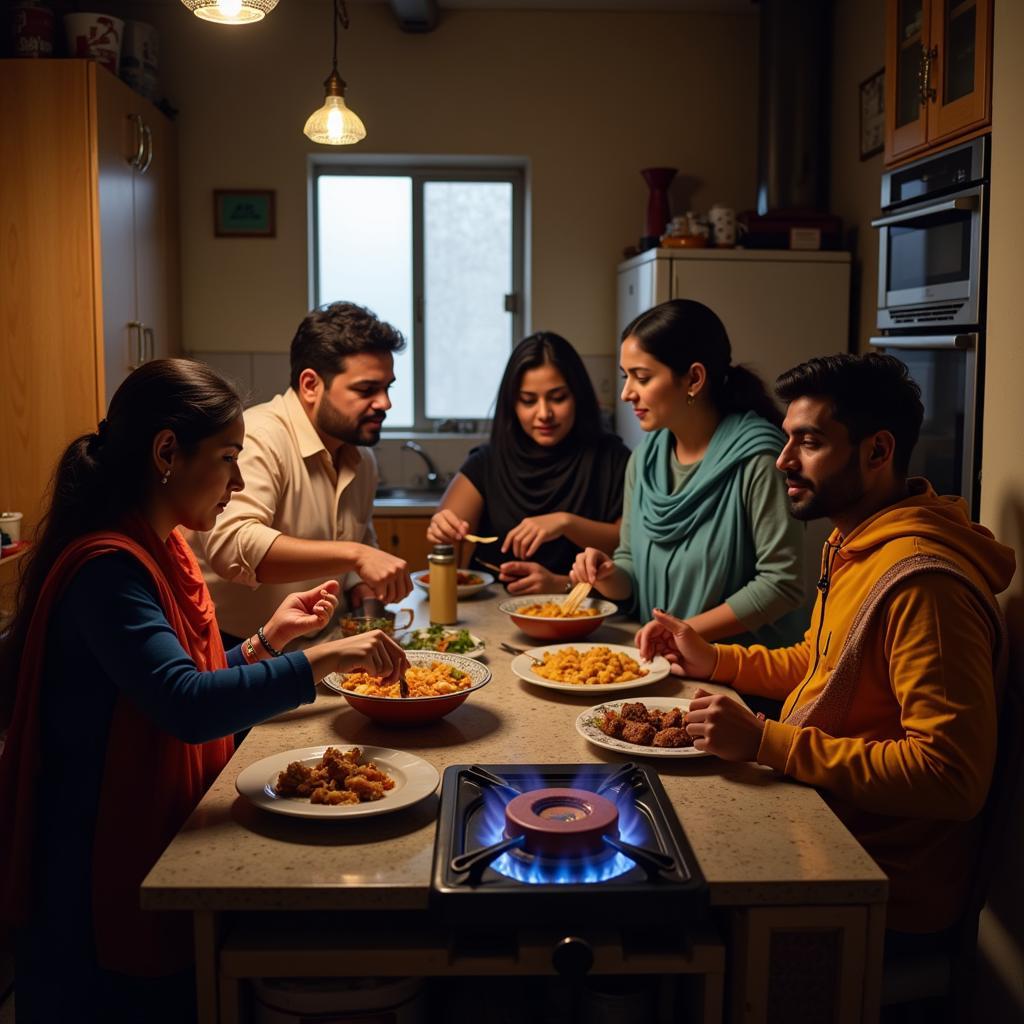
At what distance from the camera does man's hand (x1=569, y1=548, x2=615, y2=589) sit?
2393mm

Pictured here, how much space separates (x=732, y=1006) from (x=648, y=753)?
36 centimetres

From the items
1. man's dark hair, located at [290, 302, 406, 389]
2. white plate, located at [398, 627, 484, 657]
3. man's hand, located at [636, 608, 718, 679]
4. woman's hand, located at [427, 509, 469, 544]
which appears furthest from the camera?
woman's hand, located at [427, 509, 469, 544]

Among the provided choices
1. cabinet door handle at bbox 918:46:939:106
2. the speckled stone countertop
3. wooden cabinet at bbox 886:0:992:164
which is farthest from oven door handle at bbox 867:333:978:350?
the speckled stone countertop

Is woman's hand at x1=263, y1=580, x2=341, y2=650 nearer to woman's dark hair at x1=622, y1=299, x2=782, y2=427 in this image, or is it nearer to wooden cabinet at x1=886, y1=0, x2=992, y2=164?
woman's dark hair at x1=622, y1=299, x2=782, y2=427

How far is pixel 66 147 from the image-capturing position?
3535mm

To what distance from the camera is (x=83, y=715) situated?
142 cm

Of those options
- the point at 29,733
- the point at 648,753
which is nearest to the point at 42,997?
the point at 29,733

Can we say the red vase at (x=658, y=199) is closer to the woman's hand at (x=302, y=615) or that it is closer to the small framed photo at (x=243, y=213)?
the small framed photo at (x=243, y=213)

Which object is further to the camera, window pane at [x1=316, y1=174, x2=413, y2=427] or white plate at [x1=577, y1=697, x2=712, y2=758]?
window pane at [x1=316, y1=174, x2=413, y2=427]

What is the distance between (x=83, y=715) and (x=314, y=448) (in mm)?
1118

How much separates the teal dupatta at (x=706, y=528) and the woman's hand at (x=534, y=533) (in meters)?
0.31

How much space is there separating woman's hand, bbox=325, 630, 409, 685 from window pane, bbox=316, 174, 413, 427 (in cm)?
341

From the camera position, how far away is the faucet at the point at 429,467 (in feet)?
15.3

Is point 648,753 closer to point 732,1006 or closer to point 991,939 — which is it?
point 732,1006
